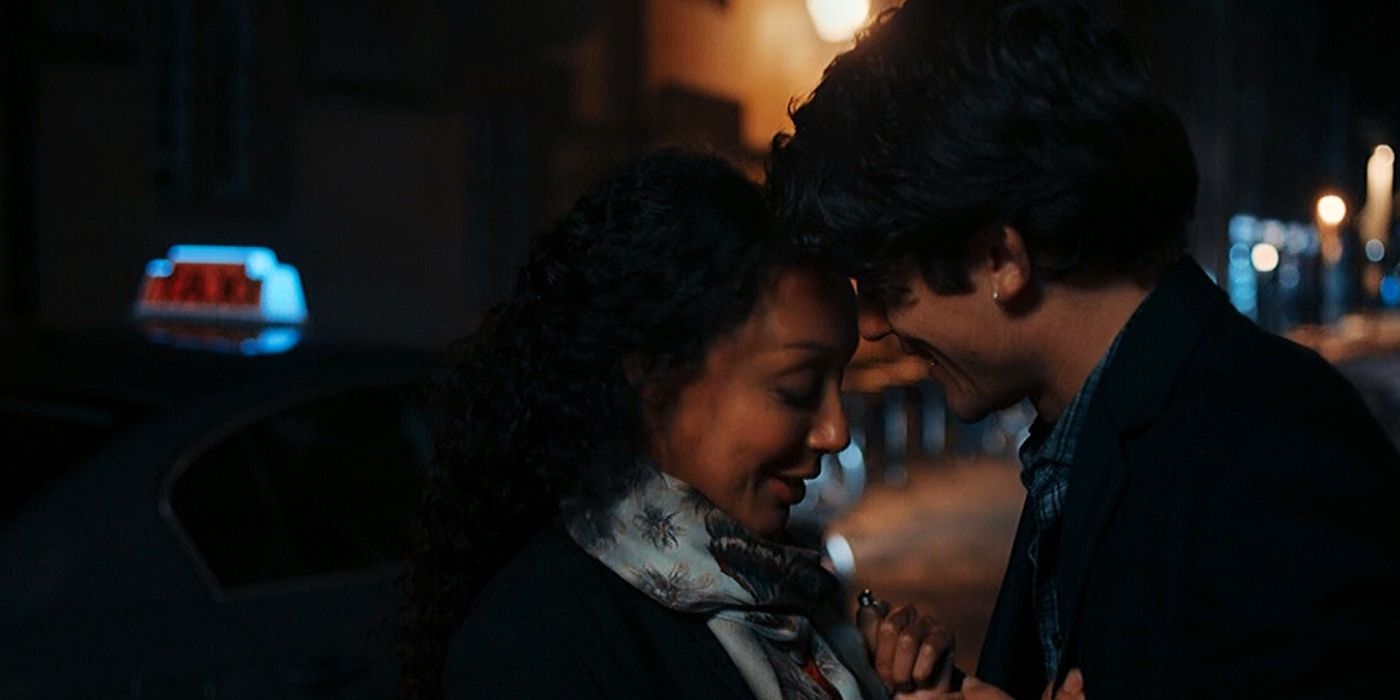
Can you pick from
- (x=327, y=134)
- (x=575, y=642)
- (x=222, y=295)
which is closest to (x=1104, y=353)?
(x=575, y=642)

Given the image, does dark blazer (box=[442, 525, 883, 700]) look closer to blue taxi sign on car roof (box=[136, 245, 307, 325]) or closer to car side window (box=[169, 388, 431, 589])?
car side window (box=[169, 388, 431, 589])

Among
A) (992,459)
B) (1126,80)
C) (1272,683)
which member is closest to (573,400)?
(1126,80)

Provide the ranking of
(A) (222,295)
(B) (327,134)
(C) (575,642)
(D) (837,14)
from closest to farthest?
1. (C) (575,642)
2. (A) (222,295)
3. (B) (327,134)
4. (D) (837,14)

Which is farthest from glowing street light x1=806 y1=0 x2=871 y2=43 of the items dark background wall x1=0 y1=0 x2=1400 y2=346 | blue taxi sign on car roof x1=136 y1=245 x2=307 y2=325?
blue taxi sign on car roof x1=136 y1=245 x2=307 y2=325

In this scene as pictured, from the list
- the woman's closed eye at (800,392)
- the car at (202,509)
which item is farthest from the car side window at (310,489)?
the woman's closed eye at (800,392)

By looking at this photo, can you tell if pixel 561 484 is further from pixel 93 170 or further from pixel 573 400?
pixel 93 170

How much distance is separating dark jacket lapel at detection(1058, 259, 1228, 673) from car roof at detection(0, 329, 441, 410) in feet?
7.07

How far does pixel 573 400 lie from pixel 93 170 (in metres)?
7.63

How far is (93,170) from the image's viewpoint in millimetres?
8586

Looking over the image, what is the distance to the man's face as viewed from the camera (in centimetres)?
164

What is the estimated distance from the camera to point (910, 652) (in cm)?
190

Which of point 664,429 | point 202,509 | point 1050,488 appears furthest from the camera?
point 202,509

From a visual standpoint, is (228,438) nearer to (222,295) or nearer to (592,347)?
(592,347)

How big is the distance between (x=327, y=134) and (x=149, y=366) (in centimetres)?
Result: 731
